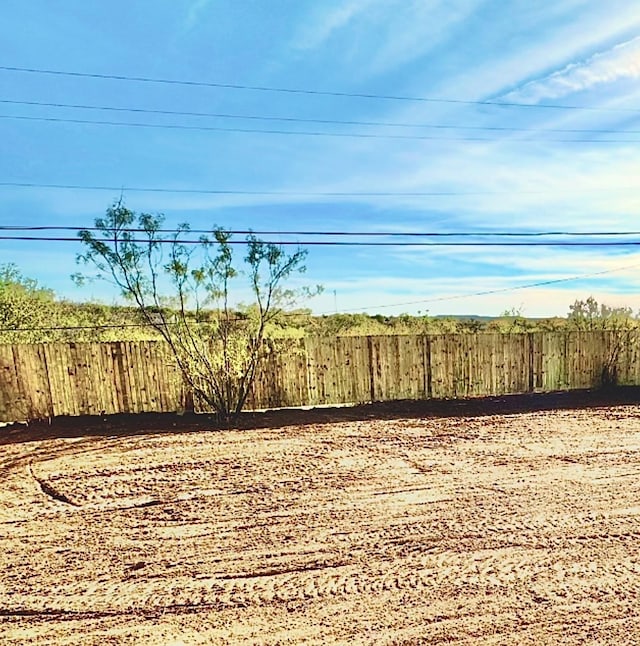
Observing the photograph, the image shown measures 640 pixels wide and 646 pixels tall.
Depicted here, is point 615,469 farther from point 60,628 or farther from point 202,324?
point 202,324

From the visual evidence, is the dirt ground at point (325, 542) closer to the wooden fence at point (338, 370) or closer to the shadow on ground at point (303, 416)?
the shadow on ground at point (303, 416)

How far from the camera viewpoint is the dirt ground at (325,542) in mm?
3355

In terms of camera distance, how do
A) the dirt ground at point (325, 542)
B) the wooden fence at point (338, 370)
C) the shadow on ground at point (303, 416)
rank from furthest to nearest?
the wooden fence at point (338, 370) → the shadow on ground at point (303, 416) → the dirt ground at point (325, 542)

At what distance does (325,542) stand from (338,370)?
7469 mm

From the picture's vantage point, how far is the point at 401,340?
Answer: 1228cm

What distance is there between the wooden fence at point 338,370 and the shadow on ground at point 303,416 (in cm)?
26

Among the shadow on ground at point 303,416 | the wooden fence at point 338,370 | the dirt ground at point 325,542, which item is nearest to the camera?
the dirt ground at point 325,542

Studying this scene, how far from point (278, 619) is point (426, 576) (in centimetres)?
118

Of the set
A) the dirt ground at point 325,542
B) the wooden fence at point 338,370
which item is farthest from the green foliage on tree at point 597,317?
the dirt ground at point 325,542

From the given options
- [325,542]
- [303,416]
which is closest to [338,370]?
[303,416]

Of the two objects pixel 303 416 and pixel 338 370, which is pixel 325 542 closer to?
pixel 303 416

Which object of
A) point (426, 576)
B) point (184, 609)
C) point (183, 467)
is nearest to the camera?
point (184, 609)

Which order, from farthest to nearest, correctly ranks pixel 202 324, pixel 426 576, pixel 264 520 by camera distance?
pixel 202 324 < pixel 264 520 < pixel 426 576

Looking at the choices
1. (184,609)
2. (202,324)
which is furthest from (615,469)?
(202,324)
